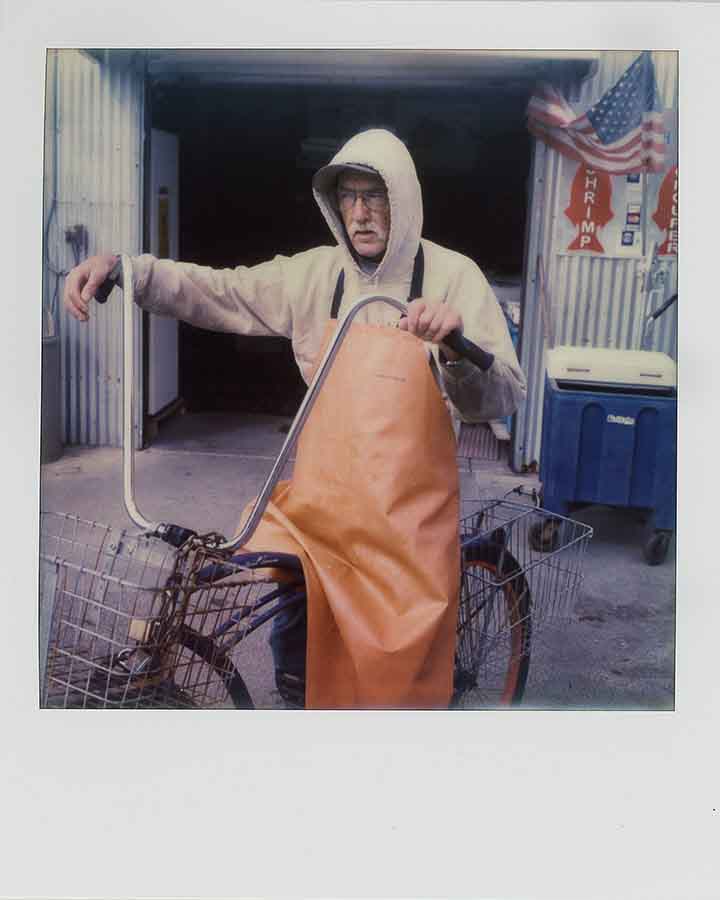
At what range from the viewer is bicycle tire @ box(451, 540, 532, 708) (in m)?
3.43

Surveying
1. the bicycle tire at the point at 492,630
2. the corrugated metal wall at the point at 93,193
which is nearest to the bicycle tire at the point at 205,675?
the bicycle tire at the point at 492,630

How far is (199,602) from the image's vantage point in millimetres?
2914

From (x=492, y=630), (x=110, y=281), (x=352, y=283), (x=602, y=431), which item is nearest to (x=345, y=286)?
(x=352, y=283)

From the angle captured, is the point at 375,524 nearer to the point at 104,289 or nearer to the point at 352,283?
the point at 352,283

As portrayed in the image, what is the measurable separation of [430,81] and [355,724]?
2132 millimetres

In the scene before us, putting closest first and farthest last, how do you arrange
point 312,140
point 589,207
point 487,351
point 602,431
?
point 487,351 → point 312,140 → point 589,207 → point 602,431

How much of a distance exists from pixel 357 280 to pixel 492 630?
3.95 feet

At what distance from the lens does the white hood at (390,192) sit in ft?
11.0

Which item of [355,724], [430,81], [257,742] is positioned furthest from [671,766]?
[430,81]

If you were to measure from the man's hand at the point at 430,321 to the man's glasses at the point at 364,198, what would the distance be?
529 millimetres

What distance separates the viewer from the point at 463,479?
3721mm

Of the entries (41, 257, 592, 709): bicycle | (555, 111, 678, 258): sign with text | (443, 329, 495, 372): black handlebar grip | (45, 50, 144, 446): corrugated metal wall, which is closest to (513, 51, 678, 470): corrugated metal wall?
(555, 111, 678, 258): sign with text

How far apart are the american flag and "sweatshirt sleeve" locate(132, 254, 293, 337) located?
44.0 inches

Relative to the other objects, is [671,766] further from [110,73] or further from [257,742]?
[110,73]
